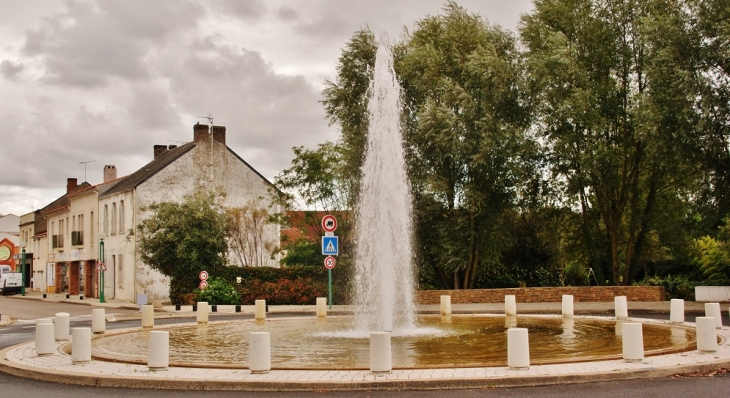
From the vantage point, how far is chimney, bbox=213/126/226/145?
4972 centimetres

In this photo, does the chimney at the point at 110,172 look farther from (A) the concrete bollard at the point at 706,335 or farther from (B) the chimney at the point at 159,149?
(A) the concrete bollard at the point at 706,335

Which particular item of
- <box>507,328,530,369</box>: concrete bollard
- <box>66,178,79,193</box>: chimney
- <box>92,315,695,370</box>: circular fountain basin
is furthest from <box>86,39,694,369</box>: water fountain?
<box>66,178,79,193</box>: chimney

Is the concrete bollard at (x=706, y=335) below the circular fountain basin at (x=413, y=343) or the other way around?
the other way around

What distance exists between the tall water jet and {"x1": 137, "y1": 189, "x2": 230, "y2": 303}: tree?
17115 mm

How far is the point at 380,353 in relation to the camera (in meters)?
11.3

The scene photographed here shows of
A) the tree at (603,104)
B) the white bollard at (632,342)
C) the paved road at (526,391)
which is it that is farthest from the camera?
the tree at (603,104)

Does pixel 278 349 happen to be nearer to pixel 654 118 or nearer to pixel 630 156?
pixel 654 118

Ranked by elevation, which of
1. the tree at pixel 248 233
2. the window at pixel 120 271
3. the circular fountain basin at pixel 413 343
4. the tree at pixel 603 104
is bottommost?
the circular fountain basin at pixel 413 343

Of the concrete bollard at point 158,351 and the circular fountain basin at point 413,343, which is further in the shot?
the circular fountain basin at point 413,343

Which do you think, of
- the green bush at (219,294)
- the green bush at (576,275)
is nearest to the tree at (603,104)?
the green bush at (576,275)

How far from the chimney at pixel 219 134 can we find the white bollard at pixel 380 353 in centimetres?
4001

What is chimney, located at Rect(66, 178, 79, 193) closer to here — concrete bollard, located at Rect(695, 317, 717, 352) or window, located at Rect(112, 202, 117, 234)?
window, located at Rect(112, 202, 117, 234)

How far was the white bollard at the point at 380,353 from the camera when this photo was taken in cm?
1127

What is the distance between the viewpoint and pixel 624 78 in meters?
33.6
